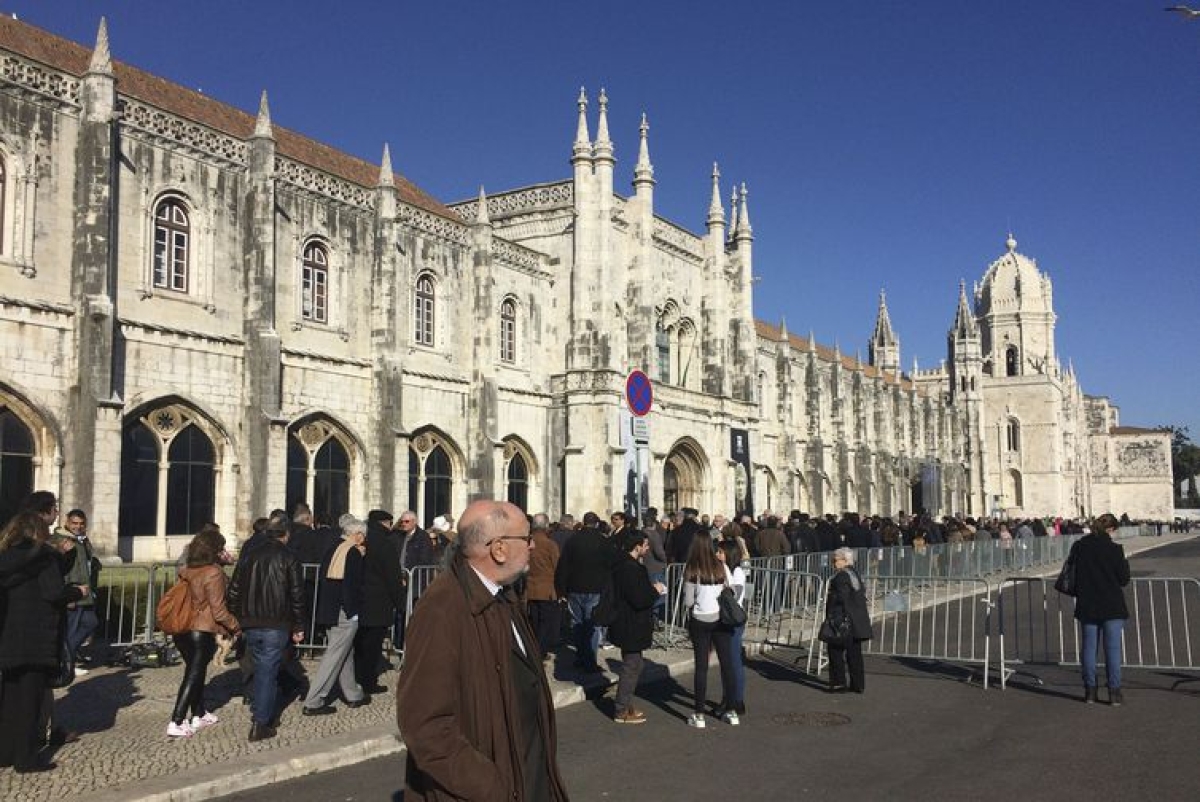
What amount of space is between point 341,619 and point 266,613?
47.2 inches

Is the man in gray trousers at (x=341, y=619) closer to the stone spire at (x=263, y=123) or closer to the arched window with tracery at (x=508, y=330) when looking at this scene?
the stone spire at (x=263, y=123)

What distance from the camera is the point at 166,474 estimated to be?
1977cm

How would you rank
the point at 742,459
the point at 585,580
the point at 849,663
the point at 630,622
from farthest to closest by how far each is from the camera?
the point at 742,459
the point at 585,580
the point at 849,663
the point at 630,622

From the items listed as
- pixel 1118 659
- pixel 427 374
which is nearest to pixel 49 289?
pixel 427 374

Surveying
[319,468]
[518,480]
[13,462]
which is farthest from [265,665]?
[518,480]

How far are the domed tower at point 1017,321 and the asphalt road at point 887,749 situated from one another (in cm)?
8064

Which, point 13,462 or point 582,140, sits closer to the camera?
point 13,462

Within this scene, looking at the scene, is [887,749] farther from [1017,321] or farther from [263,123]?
[1017,321]

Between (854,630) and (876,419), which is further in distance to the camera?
(876,419)

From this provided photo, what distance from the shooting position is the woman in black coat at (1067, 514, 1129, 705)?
392 inches

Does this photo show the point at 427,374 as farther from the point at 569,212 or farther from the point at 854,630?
the point at 854,630

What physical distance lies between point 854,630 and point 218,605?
6.25 meters

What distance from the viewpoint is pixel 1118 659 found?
10.0m

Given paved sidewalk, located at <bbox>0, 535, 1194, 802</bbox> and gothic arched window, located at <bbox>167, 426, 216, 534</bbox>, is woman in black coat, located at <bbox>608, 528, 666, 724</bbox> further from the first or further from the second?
gothic arched window, located at <bbox>167, 426, 216, 534</bbox>
